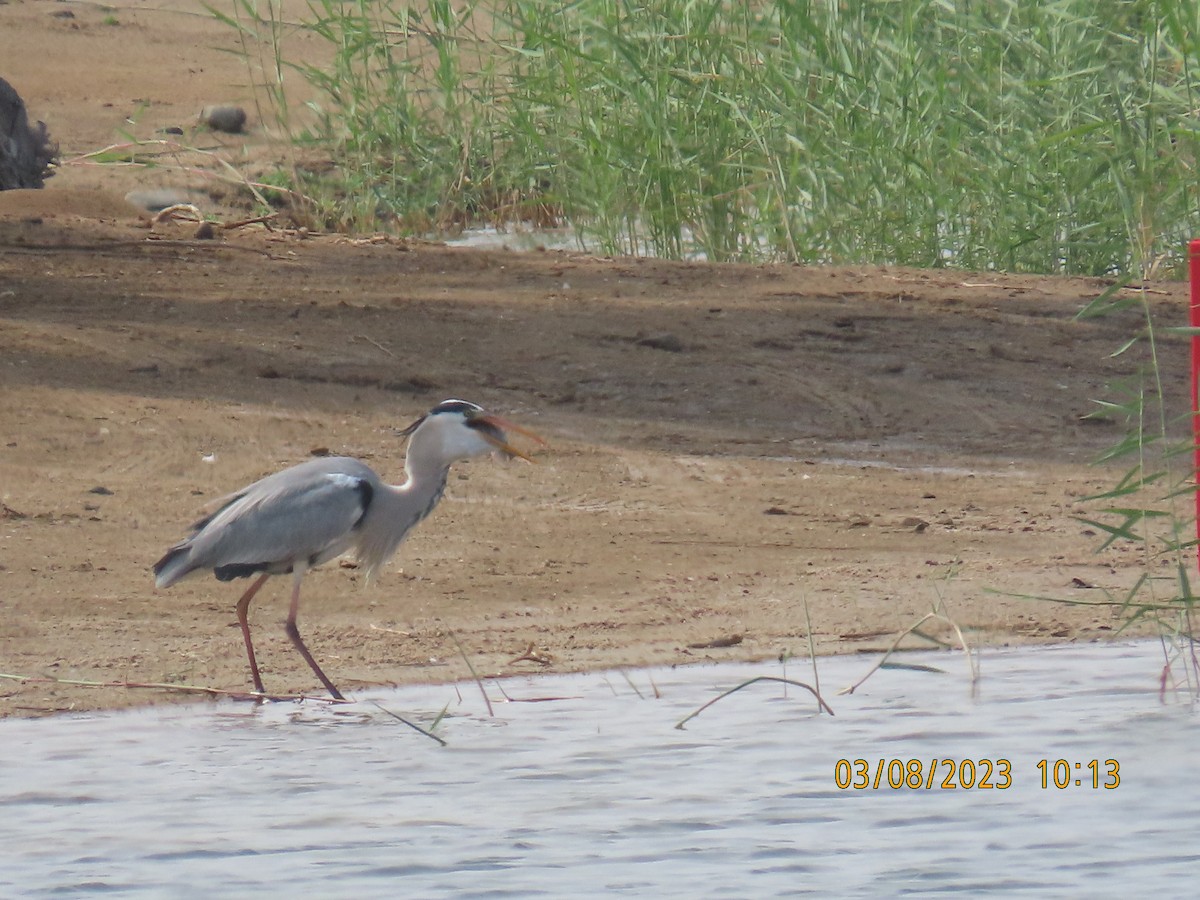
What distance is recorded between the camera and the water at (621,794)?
177 inches

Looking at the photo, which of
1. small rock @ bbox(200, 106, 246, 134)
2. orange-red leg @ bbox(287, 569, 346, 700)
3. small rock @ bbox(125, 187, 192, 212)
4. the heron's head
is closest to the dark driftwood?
small rock @ bbox(125, 187, 192, 212)

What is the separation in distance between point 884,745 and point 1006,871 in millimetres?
870

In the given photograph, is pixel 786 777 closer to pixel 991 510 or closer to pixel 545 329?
pixel 991 510

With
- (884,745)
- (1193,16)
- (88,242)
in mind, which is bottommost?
(884,745)

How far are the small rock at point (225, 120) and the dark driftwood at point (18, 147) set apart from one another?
6.22 meters

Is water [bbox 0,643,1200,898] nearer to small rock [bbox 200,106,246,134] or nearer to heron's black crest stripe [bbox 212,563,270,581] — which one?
heron's black crest stripe [bbox 212,563,270,581]

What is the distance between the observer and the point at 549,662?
606 cm

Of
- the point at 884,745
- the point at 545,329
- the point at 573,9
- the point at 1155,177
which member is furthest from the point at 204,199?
the point at 884,745

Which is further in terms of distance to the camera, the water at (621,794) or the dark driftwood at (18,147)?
the dark driftwood at (18,147)

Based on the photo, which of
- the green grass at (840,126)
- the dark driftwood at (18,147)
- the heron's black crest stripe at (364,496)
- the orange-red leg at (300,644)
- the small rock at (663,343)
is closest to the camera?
the orange-red leg at (300,644)

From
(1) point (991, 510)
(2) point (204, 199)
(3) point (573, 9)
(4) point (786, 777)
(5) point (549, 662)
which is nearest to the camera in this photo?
(4) point (786, 777)

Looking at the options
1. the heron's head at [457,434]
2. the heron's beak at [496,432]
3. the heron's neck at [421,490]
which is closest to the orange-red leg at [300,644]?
the heron's neck at [421,490]

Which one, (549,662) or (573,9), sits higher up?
(573,9)

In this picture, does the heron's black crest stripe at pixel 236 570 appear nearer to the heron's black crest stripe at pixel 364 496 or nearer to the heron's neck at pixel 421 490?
the heron's black crest stripe at pixel 364 496
